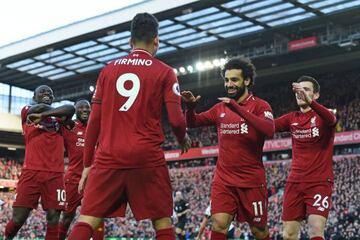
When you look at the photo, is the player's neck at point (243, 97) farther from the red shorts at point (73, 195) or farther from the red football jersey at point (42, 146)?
the red shorts at point (73, 195)

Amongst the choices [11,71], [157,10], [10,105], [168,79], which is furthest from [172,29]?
[168,79]

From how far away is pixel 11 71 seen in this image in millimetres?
42281

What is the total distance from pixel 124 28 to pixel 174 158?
1026 cm

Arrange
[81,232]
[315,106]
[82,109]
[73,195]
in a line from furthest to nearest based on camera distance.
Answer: [73,195] < [82,109] < [315,106] < [81,232]

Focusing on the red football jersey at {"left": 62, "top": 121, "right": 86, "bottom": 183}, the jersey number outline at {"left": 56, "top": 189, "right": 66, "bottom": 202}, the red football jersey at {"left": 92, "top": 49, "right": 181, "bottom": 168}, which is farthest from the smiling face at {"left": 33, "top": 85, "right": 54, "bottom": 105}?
the red football jersey at {"left": 92, "top": 49, "right": 181, "bottom": 168}

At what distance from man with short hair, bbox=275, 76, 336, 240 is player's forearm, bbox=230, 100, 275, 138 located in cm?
112

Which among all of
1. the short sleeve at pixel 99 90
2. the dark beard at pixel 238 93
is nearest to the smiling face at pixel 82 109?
the dark beard at pixel 238 93

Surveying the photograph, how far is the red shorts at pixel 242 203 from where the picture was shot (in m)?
6.25

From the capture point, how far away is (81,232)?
13.6ft

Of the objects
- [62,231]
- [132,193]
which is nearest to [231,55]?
[62,231]

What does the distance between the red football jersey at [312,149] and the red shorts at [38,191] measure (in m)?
3.10

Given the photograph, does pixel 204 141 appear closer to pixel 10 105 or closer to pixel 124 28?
pixel 124 28

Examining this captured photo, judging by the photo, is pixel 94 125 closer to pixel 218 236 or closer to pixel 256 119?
pixel 256 119

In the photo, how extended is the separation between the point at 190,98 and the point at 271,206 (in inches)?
869
